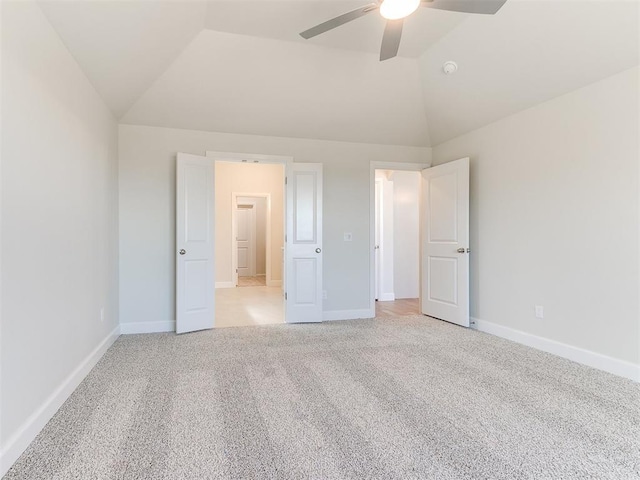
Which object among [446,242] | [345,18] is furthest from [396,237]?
[345,18]

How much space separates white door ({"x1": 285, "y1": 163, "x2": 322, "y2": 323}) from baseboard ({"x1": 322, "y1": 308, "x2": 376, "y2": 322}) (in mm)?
143

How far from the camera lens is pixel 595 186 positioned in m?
2.95

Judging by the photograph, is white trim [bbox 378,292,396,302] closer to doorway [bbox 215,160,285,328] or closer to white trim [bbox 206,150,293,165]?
doorway [bbox 215,160,285,328]

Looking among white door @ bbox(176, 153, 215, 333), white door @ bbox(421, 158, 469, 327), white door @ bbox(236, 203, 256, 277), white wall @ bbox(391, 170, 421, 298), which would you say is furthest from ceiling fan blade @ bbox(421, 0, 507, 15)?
white door @ bbox(236, 203, 256, 277)

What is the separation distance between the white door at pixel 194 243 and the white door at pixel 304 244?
3.09 ft

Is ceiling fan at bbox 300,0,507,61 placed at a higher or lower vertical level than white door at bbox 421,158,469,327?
higher

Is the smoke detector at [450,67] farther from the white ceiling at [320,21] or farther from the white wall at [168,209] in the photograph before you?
the white wall at [168,209]

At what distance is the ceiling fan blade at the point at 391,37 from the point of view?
2.38m

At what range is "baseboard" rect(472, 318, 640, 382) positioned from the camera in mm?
2727

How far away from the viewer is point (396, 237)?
255 inches

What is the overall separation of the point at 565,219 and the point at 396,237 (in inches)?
133

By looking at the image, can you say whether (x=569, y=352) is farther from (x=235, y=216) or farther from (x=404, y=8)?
(x=235, y=216)

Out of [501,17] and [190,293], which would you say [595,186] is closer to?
[501,17]

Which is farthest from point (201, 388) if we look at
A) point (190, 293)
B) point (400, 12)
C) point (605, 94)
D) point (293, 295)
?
point (605, 94)
